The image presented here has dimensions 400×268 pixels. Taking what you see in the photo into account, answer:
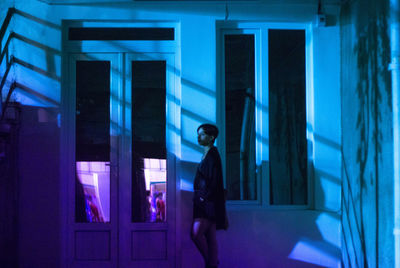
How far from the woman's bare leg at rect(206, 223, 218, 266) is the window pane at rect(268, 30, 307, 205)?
48.1 inches

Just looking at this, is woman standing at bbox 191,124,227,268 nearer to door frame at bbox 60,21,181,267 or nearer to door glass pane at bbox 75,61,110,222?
door frame at bbox 60,21,181,267

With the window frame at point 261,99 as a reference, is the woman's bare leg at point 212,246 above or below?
below

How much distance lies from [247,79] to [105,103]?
6.34 feet

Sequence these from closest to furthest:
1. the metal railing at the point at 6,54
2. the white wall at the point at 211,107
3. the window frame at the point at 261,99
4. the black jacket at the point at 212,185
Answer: the black jacket at the point at 212,185
the metal railing at the point at 6,54
the white wall at the point at 211,107
the window frame at the point at 261,99

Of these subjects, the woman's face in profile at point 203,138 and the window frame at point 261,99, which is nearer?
the woman's face in profile at point 203,138

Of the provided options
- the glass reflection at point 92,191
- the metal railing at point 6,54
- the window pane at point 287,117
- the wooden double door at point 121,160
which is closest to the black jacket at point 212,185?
the wooden double door at point 121,160

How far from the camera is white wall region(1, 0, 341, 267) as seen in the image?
5.71 meters

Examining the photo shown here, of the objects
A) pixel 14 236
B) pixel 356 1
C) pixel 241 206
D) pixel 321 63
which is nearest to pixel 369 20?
pixel 356 1

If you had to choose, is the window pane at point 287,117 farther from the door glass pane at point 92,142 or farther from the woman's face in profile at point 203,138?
the door glass pane at point 92,142

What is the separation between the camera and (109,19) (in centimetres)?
583

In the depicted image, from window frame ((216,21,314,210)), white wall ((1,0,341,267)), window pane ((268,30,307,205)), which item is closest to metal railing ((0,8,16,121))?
white wall ((1,0,341,267))

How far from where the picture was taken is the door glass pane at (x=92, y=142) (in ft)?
19.3

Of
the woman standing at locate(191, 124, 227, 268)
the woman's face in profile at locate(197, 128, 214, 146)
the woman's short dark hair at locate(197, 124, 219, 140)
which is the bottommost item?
the woman standing at locate(191, 124, 227, 268)

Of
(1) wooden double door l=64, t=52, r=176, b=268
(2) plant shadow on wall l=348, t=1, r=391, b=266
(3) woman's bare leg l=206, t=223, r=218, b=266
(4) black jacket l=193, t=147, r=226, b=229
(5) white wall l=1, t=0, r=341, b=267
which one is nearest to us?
(2) plant shadow on wall l=348, t=1, r=391, b=266
